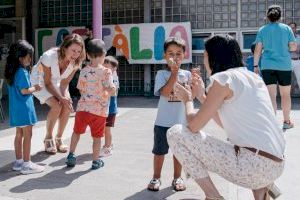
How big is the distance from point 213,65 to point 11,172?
7.83ft

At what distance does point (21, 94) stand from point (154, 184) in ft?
5.19

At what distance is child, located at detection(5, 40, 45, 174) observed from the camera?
13.8 ft

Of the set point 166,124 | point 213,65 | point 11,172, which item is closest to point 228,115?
point 213,65

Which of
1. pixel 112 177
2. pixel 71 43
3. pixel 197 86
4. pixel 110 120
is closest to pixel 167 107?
pixel 197 86

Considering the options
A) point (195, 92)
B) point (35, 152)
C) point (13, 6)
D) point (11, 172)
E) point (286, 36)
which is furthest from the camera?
point (13, 6)

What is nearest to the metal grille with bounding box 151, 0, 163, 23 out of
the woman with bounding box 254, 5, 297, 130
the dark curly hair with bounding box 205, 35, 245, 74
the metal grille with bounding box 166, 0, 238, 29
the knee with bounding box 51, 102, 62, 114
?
the metal grille with bounding box 166, 0, 238, 29

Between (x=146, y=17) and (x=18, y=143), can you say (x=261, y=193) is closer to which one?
(x=18, y=143)

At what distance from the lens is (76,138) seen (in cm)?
445

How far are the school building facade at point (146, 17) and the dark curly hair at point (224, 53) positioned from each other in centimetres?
738

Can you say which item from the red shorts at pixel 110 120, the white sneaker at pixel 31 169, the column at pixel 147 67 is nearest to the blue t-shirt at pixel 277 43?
the red shorts at pixel 110 120

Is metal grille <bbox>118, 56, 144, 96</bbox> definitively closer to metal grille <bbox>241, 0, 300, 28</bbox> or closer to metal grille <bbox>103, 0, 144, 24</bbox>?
metal grille <bbox>103, 0, 144, 24</bbox>

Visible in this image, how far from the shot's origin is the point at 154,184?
3.73 m

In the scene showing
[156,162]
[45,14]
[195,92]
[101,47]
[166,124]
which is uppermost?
[45,14]

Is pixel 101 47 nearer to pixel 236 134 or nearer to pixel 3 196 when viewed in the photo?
pixel 3 196
